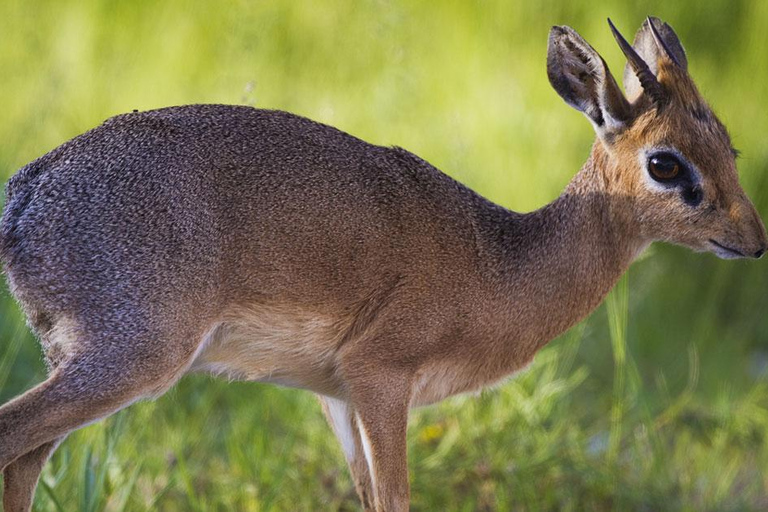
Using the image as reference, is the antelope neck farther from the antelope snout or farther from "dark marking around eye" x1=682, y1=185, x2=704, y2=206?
the antelope snout

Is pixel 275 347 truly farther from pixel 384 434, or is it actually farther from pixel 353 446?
pixel 353 446

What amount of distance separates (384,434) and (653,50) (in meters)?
1.81

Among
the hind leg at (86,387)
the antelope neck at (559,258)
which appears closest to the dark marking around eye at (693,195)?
the antelope neck at (559,258)

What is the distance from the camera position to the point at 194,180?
4.57 m

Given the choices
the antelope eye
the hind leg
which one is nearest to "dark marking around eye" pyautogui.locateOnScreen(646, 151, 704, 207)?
the antelope eye

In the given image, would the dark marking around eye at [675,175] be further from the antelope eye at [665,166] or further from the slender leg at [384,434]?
the slender leg at [384,434]

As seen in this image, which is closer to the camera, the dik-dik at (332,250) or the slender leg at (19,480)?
the dik-dik at (332,250)

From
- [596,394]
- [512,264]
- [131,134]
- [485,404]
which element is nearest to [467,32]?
[596,394]

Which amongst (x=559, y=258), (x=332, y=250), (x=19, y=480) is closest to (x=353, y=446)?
(x=332, y=250)

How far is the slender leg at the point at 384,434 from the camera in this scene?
4.83 metres

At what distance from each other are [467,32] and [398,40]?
2.84ft

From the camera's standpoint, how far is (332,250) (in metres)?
4.79

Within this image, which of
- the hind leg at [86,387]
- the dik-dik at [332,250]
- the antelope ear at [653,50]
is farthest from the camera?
the antelope ear at [653,50]

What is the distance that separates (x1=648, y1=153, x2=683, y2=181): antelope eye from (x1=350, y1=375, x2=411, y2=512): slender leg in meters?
1.17
